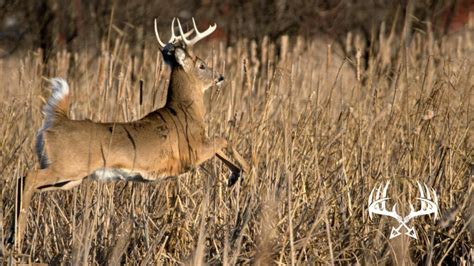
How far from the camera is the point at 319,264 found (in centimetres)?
476

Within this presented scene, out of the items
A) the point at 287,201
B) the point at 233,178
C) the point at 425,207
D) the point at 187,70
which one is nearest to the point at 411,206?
the point at 425,207

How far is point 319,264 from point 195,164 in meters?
1.04

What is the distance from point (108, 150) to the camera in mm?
5137

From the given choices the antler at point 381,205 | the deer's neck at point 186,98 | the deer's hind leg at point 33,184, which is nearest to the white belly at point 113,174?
the deer's hind leg at point 33,184

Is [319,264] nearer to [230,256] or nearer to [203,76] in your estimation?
[230,256]

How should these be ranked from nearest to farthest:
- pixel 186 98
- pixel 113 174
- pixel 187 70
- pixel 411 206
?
1. pixel 411 206
2. pixel 113 174
3. pixel 186 98
4. pixel 187 70

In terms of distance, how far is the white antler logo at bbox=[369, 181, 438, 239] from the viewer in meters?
4.89

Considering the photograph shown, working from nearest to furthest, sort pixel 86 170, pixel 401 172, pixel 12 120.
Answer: pixel 86 170 → pixel 401 172 → pixel 12 120

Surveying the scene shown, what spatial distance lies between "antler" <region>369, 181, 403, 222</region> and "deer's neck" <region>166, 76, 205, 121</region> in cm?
123

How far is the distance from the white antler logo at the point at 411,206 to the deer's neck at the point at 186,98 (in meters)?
1.25

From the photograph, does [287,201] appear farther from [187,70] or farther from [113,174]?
[187,70]

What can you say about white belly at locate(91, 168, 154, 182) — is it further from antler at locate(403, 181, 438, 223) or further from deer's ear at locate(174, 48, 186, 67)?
antler at locate(403, 181, 438, 223)

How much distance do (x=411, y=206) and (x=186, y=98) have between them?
1627 millimetres

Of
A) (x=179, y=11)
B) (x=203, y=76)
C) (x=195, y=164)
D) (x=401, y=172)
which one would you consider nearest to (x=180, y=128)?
(x=195, y=164)
